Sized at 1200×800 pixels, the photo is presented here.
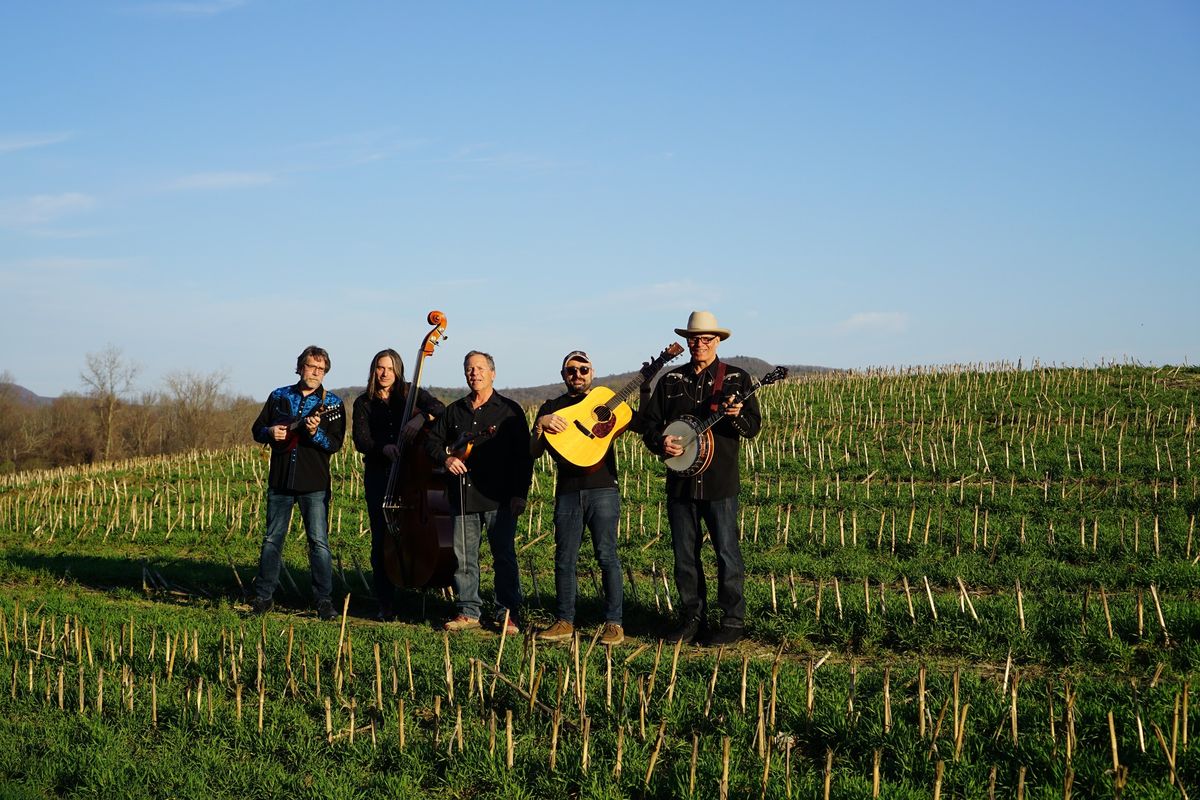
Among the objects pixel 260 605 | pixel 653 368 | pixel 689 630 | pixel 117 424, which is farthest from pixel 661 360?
pixel 117 424

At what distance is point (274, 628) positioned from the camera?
933 cm

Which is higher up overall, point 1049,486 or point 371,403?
point 371,403

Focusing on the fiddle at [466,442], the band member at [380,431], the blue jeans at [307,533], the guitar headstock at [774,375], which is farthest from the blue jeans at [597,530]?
the blue jeans at [307,533]

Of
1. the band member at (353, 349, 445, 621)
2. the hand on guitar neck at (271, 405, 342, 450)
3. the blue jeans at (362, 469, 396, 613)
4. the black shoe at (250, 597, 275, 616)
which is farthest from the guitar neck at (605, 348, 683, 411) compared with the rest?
the black shoe at (250, 597, 275, 616)

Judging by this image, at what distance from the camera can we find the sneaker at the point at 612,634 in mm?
8773

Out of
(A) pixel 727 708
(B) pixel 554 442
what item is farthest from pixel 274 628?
(A) pixel 727 708

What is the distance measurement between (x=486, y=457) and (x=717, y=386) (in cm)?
213

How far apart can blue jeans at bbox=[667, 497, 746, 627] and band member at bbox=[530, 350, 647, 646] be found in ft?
1.70

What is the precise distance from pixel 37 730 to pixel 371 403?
13.9ft

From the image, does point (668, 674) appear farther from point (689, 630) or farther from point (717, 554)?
point (717, 554)

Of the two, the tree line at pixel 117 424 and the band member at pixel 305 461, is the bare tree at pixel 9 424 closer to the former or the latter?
the tree line at pixel 117 424

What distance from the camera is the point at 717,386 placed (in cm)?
895

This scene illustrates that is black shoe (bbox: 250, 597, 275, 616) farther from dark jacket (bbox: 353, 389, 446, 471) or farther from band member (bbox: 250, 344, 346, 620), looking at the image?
dark jacket (bbox: 353, 389, 446, 471)

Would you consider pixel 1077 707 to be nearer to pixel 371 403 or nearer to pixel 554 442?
pixel 554 442
